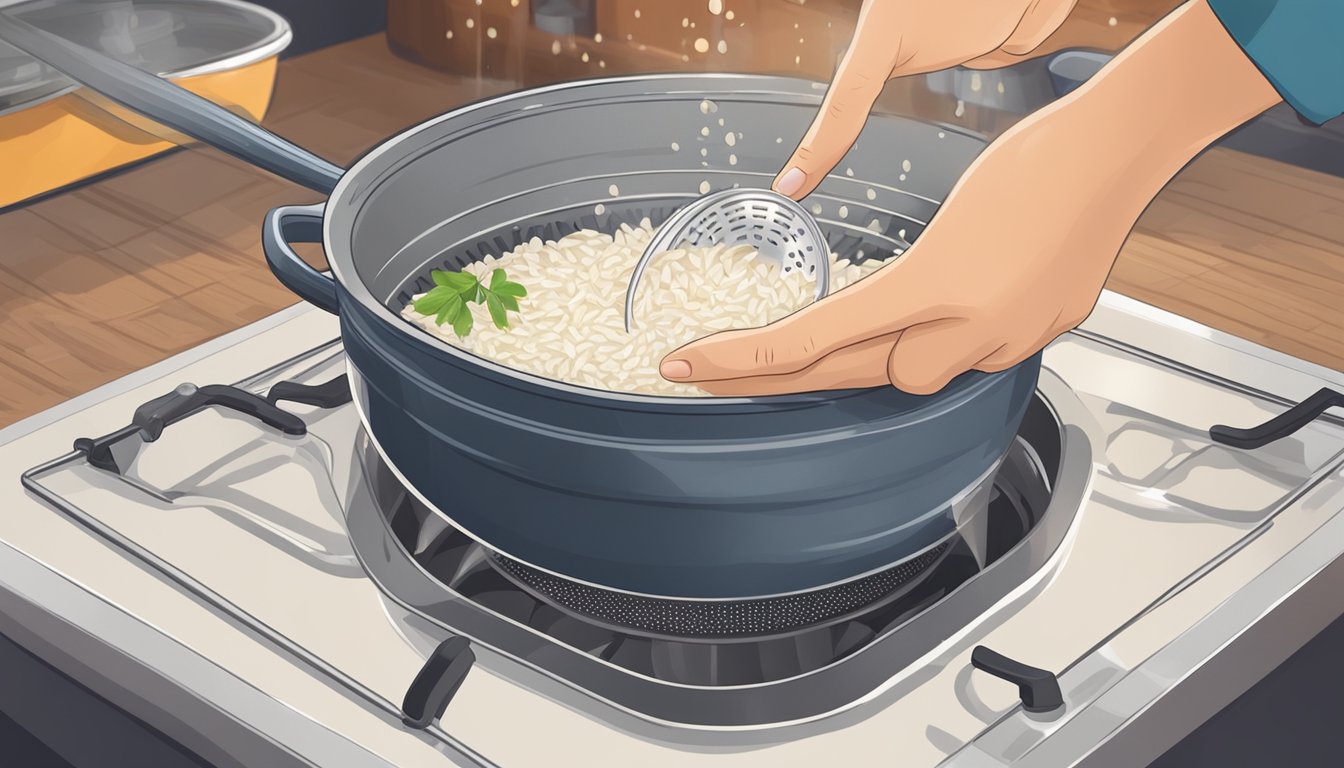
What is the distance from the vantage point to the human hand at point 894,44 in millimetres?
591

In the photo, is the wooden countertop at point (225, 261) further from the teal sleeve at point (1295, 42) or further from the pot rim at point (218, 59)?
the teal sleeve at point (1295, 42)

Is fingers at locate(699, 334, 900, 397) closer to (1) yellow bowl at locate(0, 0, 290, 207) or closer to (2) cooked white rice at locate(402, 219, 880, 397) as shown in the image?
(2) cooked white rice at locate(402, 219, 880, 397)

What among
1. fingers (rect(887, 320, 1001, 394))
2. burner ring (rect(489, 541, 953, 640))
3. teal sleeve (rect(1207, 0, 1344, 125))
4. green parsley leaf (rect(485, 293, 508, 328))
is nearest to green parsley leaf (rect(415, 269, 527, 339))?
green parsley leaf (rect(485, 293, 508, 328))

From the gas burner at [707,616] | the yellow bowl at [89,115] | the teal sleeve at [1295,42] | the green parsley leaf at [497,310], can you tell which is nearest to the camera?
the teal sleeve at [1295,42]

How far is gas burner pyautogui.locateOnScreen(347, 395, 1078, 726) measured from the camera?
531 millimetres

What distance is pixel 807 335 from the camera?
458 millimetres

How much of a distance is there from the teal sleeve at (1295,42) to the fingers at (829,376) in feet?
0.50

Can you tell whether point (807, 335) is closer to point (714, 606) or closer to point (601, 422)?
point (601, 422)

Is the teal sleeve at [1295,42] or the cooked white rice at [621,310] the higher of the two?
Result: the teal sleeve at [1295,42]

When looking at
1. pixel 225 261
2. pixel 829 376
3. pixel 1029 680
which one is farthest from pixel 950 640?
pixel 225 261

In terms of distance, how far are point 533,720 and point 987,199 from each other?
27 centimetres

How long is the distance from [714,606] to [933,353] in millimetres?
191

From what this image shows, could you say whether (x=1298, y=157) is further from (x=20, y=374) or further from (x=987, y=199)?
(x=20, y=374)

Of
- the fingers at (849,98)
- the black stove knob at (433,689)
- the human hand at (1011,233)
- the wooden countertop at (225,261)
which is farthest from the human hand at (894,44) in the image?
the wooden countertop at (225,261)
